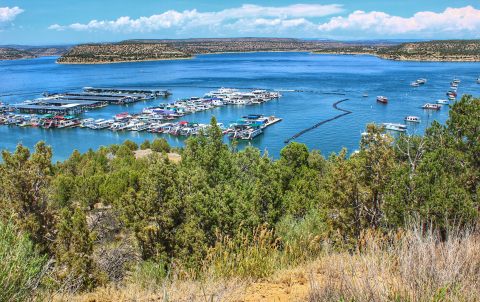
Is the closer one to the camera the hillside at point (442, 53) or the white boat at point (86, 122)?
the white boat at point (86, 122)

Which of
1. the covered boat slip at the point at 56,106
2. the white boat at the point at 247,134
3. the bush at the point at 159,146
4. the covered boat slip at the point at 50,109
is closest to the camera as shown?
the bush at the point at 159,146

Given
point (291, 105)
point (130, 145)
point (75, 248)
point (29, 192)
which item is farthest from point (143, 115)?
point (75, 248)

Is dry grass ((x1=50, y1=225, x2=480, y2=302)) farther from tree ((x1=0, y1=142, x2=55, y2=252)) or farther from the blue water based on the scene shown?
the blue water

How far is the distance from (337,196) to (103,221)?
11.8 m

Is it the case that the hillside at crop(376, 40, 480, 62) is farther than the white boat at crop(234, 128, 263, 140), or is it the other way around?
the hillside at crop(376, 40, 480, 62)

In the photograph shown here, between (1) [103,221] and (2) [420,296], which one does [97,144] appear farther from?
(2) [420,296]

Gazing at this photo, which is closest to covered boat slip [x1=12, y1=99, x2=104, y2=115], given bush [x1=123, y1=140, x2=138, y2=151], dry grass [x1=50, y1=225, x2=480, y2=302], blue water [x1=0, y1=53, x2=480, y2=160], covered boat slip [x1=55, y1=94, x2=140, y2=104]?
covered boat slip [x1=55, y1=94, x2=140, y2=104]

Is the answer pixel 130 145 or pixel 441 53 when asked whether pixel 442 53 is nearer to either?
pixel 441 53

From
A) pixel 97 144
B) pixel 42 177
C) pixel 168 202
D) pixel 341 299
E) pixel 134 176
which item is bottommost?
pixel 97 144

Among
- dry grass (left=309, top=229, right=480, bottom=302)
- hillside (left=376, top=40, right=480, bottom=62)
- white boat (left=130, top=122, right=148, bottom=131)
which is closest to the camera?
dry grass (left=309, top=229, right=480, bottom=302)

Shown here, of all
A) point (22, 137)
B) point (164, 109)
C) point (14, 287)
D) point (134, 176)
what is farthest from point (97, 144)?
point (14, 287)

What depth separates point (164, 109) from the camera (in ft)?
229

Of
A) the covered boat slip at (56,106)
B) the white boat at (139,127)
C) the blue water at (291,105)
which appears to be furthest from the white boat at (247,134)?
the covered boat slip at (56,106)

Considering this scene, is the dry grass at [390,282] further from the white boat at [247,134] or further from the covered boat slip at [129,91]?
the covered boat slip at [129,91]
